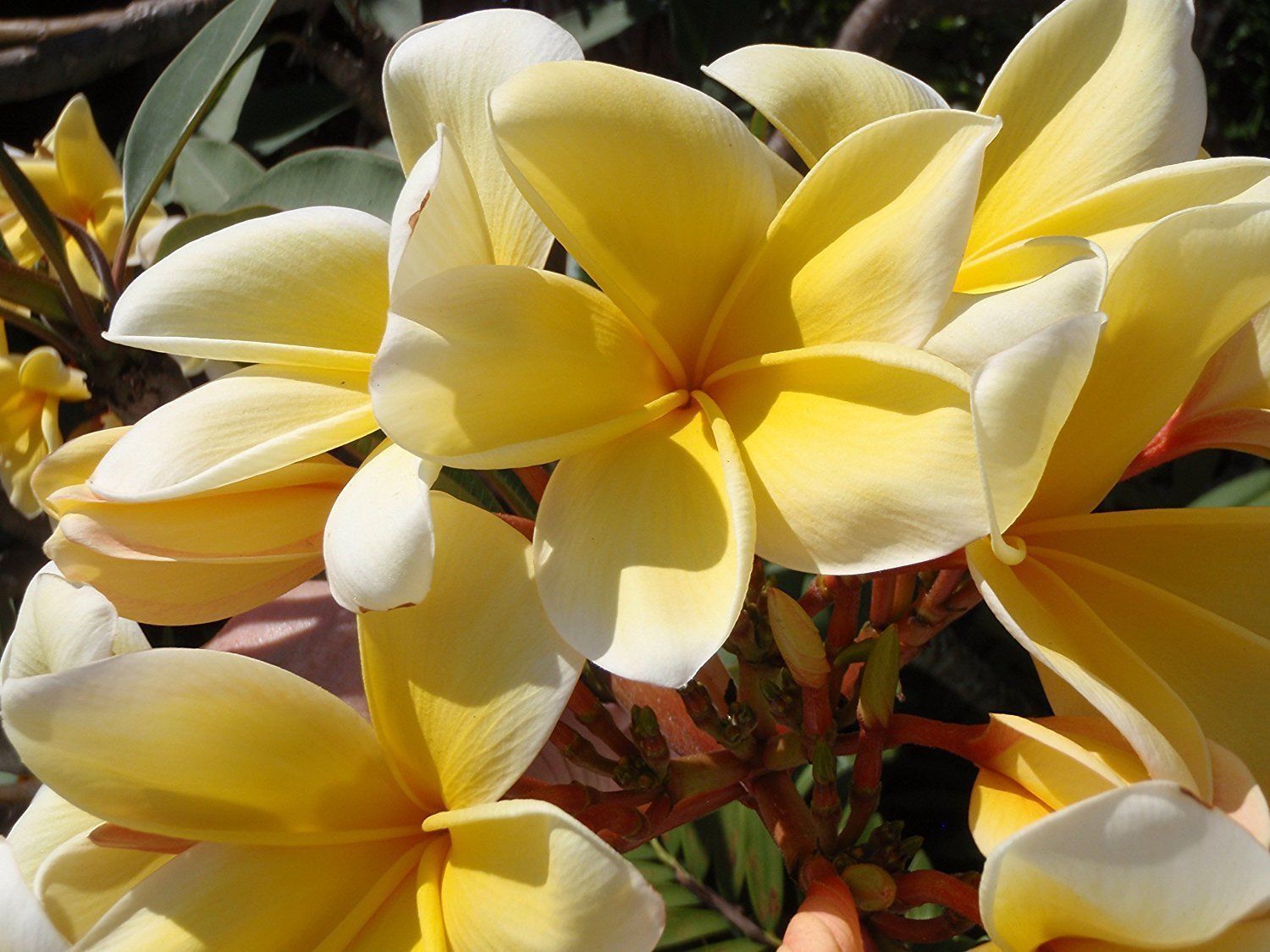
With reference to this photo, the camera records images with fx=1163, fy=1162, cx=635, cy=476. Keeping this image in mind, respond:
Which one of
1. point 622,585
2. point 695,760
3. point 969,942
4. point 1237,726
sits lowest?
point 969,942

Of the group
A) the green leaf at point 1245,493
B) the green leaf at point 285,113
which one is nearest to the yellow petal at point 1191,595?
the green leaf at point 1245,493

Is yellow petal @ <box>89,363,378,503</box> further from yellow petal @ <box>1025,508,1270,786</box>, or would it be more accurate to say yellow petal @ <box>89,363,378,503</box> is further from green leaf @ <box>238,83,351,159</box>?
green leaf @ <box>238,83,351,159</box>

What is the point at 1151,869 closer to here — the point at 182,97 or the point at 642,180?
the point at 642,180

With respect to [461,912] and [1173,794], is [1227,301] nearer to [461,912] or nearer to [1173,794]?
[1173,794]

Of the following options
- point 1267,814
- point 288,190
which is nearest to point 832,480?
point 1267,814

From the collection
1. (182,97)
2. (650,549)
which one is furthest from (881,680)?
(182,97)

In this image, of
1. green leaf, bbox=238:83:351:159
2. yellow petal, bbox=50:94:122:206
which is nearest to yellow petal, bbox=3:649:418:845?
yellow petal, bbox=50:94:122:206
